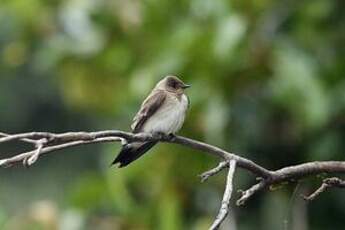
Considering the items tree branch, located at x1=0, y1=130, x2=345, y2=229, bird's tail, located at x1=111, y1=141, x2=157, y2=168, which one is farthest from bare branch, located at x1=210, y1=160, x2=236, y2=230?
bird's tail, located at x1=111, y1=141, x2=157, y2=168

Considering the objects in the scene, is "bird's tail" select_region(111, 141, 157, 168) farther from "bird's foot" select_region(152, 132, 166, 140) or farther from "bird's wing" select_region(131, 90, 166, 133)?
"bird's wing" select_region(131, 90, 166, 133)

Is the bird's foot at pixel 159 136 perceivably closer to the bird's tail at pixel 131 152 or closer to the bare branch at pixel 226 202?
the bird's tail at pixel 131 152

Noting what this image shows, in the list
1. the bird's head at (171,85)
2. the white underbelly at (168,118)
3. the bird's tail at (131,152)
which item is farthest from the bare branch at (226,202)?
the bird's head at (171,85)

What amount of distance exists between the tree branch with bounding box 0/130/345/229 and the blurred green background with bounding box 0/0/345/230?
254 cm

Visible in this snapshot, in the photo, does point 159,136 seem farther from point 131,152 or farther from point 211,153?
point 211,153

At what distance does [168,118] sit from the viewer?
404 centimetres

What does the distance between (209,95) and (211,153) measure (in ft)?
9.80

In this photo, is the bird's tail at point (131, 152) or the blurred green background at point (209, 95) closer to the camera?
the bird's tail at point (131, 152)

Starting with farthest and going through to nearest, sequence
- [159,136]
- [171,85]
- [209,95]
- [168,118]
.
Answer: [209,95], [171,85], [168,118], [159,136]

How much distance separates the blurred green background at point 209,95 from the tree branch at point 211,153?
254 cm

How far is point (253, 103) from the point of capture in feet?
19.7

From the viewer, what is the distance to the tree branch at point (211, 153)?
262 centimetres

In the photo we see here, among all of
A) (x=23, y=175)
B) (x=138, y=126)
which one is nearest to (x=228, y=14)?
(x=138, y=126)

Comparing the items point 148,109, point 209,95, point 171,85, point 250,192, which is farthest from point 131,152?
point 209,95
